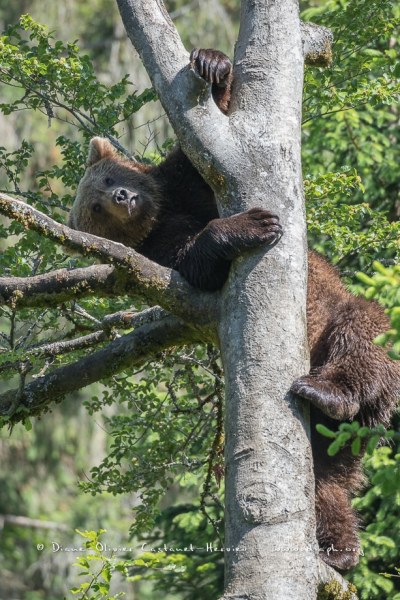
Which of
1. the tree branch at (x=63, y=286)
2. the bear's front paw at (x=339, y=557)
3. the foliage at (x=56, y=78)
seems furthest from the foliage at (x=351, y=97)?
the tree branch at (x=63, y=286)

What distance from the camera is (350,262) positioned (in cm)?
1001

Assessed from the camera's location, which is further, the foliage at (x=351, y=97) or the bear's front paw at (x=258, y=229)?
the foliage at (x=351, y=97)

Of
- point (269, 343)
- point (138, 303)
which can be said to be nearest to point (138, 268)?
point (269, 343)

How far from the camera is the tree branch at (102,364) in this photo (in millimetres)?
5930

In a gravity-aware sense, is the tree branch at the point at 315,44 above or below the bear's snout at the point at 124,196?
above

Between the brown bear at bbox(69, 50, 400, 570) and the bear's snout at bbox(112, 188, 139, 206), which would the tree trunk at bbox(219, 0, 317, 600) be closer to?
the brown bear at bbox(69, 50, 400, 570)

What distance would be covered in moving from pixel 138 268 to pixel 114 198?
7.99 feet

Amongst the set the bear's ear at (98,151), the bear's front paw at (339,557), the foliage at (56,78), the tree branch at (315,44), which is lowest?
the bear's front paw at (339,557)

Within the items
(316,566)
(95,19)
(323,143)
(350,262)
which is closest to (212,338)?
(316,566)

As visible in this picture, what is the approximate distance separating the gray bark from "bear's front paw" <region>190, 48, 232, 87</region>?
78 mm

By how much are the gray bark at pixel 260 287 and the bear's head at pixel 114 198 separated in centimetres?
176

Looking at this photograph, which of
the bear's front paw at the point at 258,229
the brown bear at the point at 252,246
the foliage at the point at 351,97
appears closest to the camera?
the bear's front paw at the point at 258,229

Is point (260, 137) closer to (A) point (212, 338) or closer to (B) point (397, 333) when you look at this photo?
(A) point (212, 338)

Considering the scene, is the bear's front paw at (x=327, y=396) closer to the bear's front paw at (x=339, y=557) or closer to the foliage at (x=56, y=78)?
the bear's front paw at (x=339, y=557)
